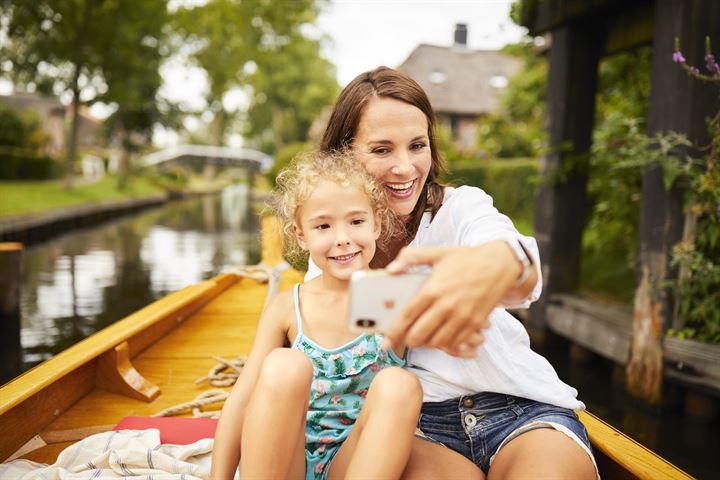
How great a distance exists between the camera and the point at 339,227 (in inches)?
62.4

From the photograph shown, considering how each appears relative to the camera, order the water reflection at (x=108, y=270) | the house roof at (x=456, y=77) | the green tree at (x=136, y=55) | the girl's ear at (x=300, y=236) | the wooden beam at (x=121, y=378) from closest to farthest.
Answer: the girl's ear at (x=300, y=236) < the wooden beam at (x=121, y=378) < the water reflection at (x=108, y=270) < the green tree at (x=136, y=55) < the house roof at (x=456, y=77)

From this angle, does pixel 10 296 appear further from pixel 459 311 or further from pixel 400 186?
pixel 459 311

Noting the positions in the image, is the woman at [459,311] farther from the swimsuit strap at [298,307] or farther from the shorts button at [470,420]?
the swimsuit strap at [298,307]

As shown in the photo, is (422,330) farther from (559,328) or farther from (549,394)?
(559,328)

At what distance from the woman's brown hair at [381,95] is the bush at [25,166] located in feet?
64.6

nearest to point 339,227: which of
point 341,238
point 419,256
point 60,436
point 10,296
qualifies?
point 341,238

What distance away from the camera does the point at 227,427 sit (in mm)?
1518

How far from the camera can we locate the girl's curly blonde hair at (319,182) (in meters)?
1.63

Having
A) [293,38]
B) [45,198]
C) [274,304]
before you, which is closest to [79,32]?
[45,198]

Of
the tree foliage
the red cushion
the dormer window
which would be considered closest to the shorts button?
the red cushion

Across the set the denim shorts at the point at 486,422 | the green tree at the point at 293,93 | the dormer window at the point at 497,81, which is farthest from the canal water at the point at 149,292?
the green tree at the point at 293,93

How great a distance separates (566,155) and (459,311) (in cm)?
496

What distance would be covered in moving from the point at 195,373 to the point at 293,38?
28.1 meters

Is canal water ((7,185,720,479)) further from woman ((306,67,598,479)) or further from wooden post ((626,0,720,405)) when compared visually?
woman ((306,67,598,479))
